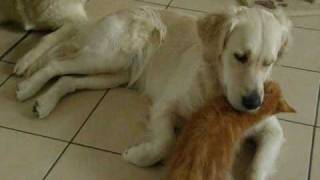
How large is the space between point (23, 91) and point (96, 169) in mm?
543

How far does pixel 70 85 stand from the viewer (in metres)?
2.13

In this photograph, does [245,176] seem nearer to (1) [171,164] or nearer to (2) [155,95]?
(1) [171,164]

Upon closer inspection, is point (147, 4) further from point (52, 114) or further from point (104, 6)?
point (52, 114)

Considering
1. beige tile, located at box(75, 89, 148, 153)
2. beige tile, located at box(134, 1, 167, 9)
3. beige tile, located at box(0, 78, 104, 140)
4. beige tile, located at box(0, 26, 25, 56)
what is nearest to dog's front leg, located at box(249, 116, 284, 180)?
beige tile, located at box(75, 89, 148, 153)

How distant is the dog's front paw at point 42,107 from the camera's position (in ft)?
6.51

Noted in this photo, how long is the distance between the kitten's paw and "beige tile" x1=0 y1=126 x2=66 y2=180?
0.19 meters

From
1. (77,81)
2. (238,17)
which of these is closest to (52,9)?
(77,81)

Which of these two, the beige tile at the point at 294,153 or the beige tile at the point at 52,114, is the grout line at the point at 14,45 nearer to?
the beige tile at the point at 52,114

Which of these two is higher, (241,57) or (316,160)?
(241,57)

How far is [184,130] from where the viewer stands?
5.61ft

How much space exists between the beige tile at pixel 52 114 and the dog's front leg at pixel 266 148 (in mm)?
730

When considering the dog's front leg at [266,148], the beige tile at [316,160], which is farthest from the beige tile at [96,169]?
the beige tile at [316,160]

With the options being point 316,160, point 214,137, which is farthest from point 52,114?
point 316,160

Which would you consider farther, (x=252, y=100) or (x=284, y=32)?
(x=284, y=32)
